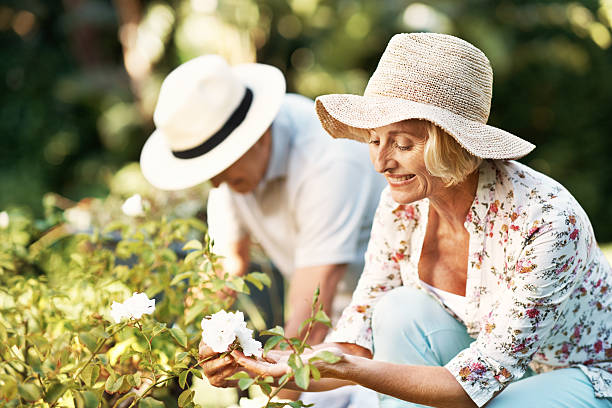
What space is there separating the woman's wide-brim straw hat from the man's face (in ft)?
2.65

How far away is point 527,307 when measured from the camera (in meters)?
1.57

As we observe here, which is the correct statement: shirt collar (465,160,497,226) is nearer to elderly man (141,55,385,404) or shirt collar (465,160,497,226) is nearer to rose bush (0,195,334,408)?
rose bush (0,195,334,408)

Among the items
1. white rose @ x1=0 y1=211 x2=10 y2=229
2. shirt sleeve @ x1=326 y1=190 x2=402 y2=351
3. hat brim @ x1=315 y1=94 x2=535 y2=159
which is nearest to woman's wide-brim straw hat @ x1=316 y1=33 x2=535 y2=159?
hat brim @ x1=315 y1=94 x2=535 y2=159

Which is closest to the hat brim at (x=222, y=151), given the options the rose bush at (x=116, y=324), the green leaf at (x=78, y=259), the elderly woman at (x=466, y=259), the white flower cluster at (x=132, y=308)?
the rose bush at (x=116, y=324)

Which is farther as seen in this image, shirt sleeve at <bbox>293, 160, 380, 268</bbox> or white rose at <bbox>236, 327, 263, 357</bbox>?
shirt sleeve at <bbox>293, 160, 380, 268</bbox>

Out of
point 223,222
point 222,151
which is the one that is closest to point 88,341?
point 222,151

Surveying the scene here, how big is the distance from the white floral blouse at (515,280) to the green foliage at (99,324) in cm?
41

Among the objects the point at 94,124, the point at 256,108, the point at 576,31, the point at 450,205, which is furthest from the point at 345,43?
the point at 450,205

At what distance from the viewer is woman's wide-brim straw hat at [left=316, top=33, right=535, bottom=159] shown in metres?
1.55

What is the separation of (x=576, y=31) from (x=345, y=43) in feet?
7.42

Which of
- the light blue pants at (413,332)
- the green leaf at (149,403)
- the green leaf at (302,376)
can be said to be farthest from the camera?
the light blue pants at (413,332)

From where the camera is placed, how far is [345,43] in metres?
6.50

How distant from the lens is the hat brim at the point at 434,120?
1.51 meters

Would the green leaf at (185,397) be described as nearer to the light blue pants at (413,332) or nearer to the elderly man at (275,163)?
the light blue pants at (413,332)
